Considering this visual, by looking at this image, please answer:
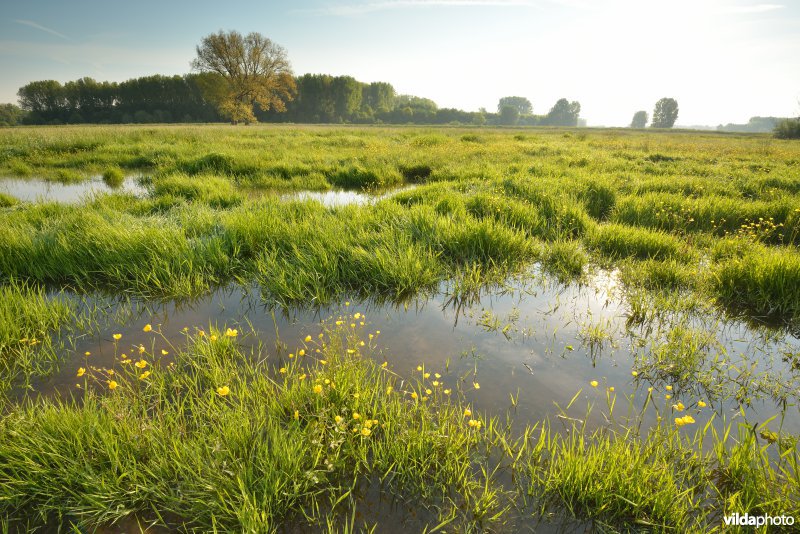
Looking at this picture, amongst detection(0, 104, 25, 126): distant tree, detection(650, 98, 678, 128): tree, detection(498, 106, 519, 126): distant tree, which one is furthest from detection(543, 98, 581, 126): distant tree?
detection(0, 104, 25, 126): distant tree

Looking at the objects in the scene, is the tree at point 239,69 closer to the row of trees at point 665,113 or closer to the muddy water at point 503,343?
the muddy water at point 503,343

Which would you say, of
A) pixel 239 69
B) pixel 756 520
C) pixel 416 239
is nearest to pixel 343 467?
pixel 756 520

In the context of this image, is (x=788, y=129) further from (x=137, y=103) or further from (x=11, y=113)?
(x=11, y=113)

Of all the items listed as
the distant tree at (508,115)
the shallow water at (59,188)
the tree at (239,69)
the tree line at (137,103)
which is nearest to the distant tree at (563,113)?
the distant tree at (508,115)

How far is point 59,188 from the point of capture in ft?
32.6

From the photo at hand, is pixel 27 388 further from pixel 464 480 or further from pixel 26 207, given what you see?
pixel 26 207

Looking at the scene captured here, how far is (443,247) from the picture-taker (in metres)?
5.42

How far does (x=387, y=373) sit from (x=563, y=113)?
7467 inches

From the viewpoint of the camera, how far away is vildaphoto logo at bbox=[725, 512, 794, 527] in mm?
1721

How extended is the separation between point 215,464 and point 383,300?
2.56m

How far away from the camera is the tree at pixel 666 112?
132m

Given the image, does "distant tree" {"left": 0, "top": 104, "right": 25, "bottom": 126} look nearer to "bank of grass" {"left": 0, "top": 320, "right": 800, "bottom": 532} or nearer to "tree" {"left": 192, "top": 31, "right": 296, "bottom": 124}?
"tree" {"left": 192, "top": 31, "right": 296, "bottom": 124}

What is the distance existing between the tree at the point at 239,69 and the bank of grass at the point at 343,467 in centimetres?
5356

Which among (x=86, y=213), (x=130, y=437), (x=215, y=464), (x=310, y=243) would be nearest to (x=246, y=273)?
(x=310, y=243)
